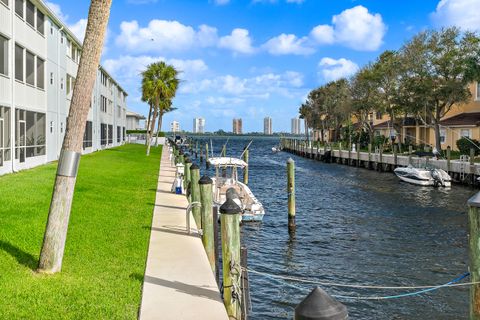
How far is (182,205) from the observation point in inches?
727

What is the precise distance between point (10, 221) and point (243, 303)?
696cm

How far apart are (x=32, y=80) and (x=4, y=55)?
17.5 feet

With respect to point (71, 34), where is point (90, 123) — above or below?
below

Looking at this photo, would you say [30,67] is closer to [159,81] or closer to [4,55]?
[4,55]

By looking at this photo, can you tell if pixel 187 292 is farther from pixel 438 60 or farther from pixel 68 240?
pixel 438 60

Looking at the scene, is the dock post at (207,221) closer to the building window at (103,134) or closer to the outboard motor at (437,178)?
the outboard motor at (437,178)

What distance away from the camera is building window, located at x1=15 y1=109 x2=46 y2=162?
25.9m

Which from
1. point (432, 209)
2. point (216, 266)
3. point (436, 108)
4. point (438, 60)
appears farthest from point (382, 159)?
point (216, 266)

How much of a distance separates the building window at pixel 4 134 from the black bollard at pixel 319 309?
898 inches

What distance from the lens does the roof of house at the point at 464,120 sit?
52.1m

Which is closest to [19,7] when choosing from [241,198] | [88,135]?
[241,198]

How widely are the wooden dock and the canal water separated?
5274 millimetres

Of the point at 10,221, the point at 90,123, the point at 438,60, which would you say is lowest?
the point at 10,221

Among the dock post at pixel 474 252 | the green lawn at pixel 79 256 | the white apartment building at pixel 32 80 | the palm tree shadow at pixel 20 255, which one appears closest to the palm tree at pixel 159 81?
the white apartment building at pixel 32 80
